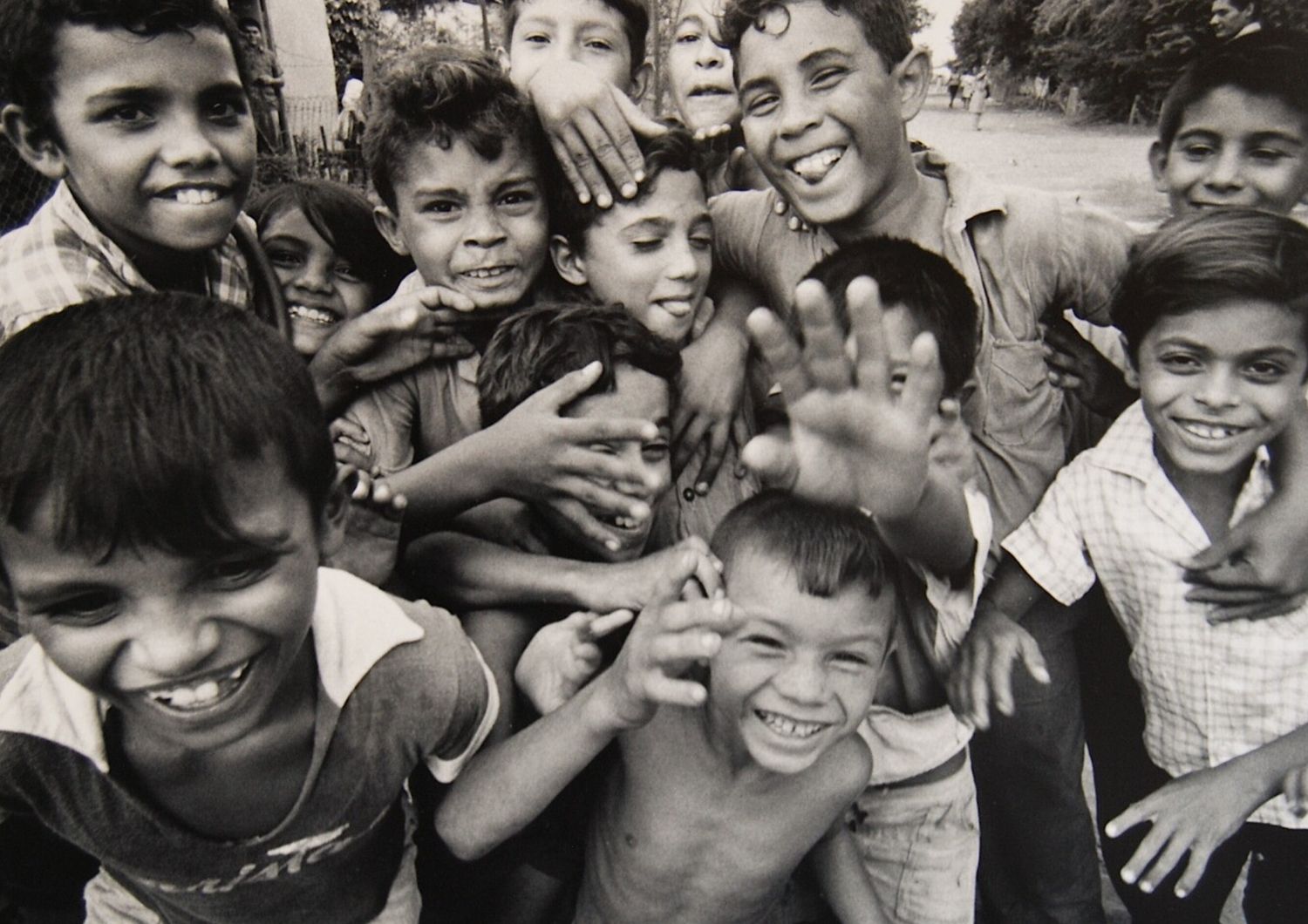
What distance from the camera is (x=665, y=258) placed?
78.7 inches

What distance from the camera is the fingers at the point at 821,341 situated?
1.20 metres

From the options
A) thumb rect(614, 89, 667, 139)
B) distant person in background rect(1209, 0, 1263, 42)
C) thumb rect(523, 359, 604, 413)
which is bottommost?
thumb rect(523, 359, 604, 413)

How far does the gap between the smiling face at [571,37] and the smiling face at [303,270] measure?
628mm

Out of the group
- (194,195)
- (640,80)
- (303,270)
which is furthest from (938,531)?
(640,80)

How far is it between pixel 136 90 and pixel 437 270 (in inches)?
24.6

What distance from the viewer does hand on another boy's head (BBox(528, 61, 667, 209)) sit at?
192cm

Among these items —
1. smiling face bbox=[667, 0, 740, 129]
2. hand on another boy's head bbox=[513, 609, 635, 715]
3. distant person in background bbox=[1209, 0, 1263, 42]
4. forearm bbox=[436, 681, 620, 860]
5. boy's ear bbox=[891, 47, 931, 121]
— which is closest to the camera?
forearm bbox=[436, 681, 620, 860]

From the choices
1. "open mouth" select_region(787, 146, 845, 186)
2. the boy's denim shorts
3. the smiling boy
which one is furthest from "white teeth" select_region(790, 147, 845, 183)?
the boy's denim shorts

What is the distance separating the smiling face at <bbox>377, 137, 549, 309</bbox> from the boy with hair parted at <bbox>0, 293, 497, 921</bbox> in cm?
73

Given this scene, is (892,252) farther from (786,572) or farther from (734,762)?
(734,762)

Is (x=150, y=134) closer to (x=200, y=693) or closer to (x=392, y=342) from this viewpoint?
(x=392, y=342)

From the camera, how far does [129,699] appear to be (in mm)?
1187

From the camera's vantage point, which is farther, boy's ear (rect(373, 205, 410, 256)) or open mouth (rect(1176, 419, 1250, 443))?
boy's ear (rect(373, 205, 410, 256))

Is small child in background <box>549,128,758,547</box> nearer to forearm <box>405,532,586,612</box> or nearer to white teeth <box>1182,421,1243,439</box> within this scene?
forearm <box>405,532,586,612</box>
